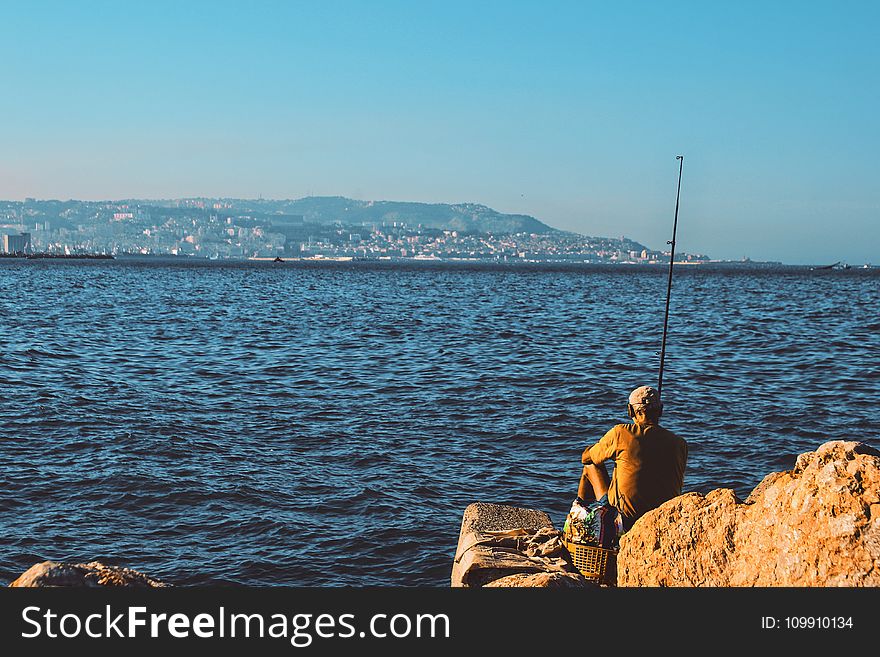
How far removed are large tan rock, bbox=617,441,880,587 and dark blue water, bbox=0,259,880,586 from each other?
351cm

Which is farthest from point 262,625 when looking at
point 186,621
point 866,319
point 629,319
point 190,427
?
point 866,319

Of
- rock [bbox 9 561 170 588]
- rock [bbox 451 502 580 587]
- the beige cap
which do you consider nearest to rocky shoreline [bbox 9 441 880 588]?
rock [bbox 9 561 170 588]

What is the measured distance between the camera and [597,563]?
296 inches

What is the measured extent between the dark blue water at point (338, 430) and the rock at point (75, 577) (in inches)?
146

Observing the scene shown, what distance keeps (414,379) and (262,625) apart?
18693 millimetres

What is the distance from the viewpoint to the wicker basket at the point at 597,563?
7.47 meters

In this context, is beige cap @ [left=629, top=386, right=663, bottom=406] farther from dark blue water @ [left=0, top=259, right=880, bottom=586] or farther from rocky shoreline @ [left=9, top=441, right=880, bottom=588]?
dark blue water @ [left=0, top=259, right=880, bottom=586]

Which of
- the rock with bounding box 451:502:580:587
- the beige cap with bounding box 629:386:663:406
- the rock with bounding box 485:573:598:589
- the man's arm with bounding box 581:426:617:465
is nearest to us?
the rock with bounding box 485:573:598:589

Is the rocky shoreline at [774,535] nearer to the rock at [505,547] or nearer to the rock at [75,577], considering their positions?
the rock at [505,547]

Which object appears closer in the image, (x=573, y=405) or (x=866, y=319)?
(x=573, y=405)

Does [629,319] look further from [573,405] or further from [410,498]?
[410,498]

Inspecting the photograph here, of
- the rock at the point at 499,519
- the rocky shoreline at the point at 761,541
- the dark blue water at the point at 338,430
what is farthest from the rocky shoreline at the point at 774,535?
the dark blue water at the point at 338,430

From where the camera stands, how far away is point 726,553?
6074mm

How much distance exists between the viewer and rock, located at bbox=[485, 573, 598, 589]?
6668 millimetres
